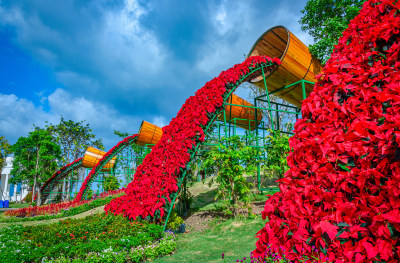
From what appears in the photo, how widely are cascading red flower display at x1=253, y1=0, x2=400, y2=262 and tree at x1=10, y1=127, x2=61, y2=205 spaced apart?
25005mm

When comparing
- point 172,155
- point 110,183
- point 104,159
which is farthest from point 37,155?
point 172,155

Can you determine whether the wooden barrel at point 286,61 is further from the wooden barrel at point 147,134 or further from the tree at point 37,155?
the tree at point 37,155

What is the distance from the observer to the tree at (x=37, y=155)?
74.7ft

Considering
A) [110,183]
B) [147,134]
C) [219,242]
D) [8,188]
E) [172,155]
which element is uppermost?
[147,134]

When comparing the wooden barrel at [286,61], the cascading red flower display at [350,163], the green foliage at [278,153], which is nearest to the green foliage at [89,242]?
the cascading red flower display at [350,163]

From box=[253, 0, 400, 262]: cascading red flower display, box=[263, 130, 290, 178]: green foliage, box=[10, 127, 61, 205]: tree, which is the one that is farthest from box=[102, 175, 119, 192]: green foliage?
box=[253, 0, 400, 262]: cascading red flower display

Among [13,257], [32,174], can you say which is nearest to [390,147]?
[13,257]

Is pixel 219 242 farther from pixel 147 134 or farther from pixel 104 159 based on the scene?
pixel 104 159

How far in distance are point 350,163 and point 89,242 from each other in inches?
182

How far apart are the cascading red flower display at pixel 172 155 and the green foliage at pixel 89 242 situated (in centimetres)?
46

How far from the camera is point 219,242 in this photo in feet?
16.9

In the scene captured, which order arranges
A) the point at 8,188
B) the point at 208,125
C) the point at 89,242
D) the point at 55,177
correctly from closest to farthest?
1. the point at 89,242
2. the point at 208,125
3. the point at 55,177
4. the point at 8,188

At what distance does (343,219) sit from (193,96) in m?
6.00

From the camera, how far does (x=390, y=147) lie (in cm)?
169
